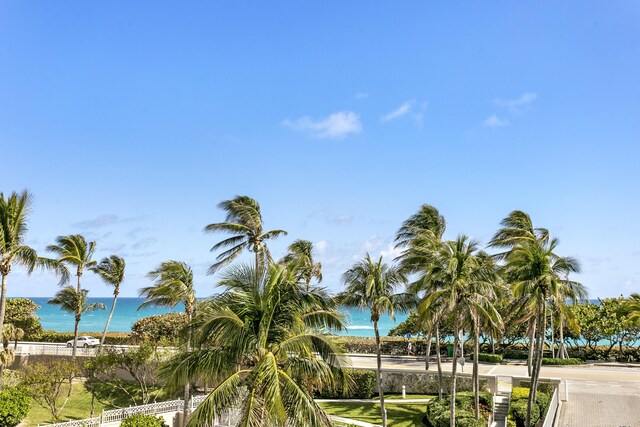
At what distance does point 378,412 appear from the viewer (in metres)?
32.5

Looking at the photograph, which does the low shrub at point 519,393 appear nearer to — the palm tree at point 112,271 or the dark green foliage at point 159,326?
the dark green foliage at point 159,326

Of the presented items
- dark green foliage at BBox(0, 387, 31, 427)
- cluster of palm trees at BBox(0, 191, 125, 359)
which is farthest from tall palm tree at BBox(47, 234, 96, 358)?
dark green foliage at BBox(0, 387, 31, 427)

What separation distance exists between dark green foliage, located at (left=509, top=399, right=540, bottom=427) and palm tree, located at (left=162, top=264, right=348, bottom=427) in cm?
1695

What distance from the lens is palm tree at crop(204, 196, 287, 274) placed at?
3039 cm

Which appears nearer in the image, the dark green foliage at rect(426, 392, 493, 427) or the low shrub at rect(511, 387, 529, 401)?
the dark green foliage at rect(426, 392, 493, 427)

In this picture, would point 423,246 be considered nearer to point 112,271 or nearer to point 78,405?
point 78,405

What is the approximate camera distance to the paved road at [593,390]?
26.3m

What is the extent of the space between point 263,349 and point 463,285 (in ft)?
40.2

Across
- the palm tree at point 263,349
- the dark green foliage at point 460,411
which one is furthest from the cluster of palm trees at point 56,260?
the dark green foliage at point 460,411

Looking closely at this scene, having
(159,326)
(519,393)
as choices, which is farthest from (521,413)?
(159,326)

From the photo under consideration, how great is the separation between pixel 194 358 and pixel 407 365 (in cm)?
3347

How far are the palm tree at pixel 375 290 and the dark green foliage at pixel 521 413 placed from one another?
260 inches

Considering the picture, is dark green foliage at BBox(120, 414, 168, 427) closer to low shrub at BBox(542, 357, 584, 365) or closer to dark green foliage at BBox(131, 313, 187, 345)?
dark green foliage at BBox(131, 313, 187, 345)

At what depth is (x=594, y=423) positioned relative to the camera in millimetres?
25688
